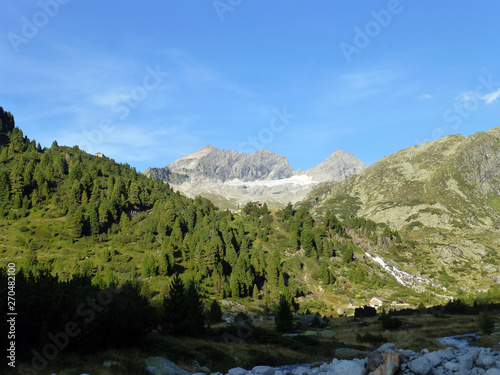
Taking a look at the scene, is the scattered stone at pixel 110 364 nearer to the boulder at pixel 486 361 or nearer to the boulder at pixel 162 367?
the boulder at pixel 162 367

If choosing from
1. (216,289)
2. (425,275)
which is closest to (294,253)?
(216,289)

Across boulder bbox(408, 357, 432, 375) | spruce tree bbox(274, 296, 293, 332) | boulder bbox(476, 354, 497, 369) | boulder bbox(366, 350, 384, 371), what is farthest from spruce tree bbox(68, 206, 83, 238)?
boulder bbox(476, 354, 497, 369)

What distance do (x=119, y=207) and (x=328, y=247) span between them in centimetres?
9089

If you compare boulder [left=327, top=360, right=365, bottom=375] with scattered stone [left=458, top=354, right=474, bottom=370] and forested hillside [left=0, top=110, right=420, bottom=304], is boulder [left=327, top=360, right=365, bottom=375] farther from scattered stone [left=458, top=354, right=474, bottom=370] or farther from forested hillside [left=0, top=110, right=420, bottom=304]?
forested hillside [left=0, top=110, right=420, bottom=304]

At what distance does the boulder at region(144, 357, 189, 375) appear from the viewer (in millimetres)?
17541

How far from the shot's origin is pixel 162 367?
59.6ft

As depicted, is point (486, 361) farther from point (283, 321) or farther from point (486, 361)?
point (283, 321)

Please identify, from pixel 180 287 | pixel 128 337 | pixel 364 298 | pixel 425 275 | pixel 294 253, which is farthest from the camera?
pixel 425 275

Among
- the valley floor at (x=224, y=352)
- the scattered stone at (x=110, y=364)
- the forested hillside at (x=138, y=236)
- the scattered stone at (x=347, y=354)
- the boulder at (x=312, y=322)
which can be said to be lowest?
the boulder at (x=312, y=322)

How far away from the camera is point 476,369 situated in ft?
46.3

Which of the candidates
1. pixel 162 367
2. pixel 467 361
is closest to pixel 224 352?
pixel 162 367

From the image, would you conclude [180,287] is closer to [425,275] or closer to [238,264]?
[238,264]

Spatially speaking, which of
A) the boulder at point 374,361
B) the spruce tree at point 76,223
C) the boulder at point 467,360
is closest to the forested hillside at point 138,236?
the spruce tree at point 76,223

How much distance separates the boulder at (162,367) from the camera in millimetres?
17541
